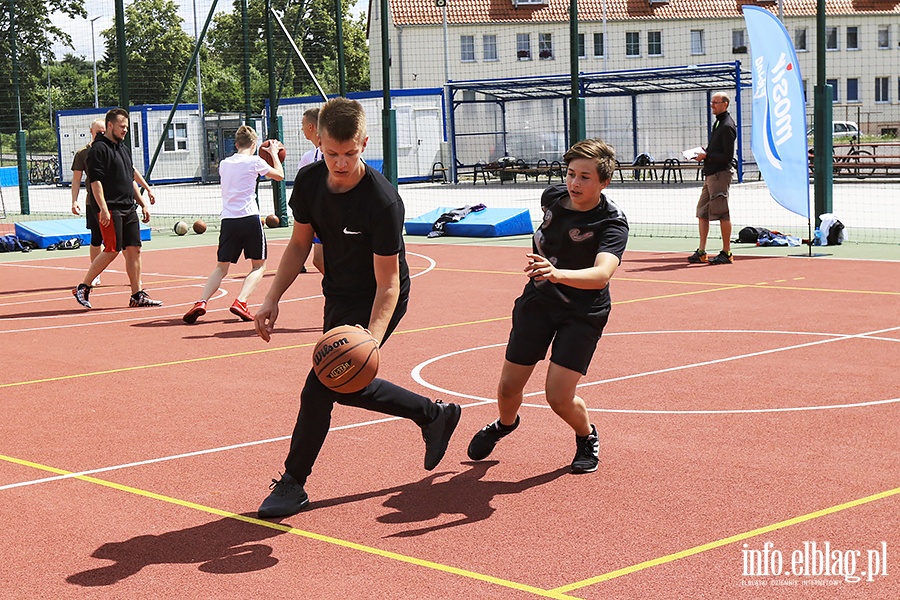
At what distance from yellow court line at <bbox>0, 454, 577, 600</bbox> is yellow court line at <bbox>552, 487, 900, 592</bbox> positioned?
152mm

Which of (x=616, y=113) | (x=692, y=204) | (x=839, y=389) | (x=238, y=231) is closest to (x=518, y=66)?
(x=616, y=113)

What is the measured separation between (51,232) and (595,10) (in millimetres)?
46449

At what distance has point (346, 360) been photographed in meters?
5.25

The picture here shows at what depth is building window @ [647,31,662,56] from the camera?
6549cm

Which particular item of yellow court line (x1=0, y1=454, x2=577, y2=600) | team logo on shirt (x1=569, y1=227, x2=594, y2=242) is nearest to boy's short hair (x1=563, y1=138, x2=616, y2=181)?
team logo on shirt (x1=569, y1=227, x2=594, y2=242)

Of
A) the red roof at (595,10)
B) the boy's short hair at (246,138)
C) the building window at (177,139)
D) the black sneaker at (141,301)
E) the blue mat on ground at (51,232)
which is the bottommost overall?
the black sneaker at (141,301)

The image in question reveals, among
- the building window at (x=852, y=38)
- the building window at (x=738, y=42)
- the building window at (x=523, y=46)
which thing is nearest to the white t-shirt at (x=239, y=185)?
the building window at (x=523, y=46)

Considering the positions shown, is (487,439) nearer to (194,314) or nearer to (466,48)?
(194,314)

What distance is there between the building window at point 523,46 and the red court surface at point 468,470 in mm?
52318

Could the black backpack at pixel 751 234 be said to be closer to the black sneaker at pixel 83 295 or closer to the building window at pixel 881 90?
the black sneaker at pixel 83 295

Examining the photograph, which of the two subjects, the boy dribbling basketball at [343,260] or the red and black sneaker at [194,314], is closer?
the boy dribbling basketball at [343,260]

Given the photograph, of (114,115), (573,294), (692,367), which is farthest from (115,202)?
(573,294)

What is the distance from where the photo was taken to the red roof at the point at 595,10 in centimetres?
5891

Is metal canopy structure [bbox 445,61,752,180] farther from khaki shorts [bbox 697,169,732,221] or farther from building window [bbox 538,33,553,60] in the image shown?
khaki shorts [bbox 697,169,732,221]
